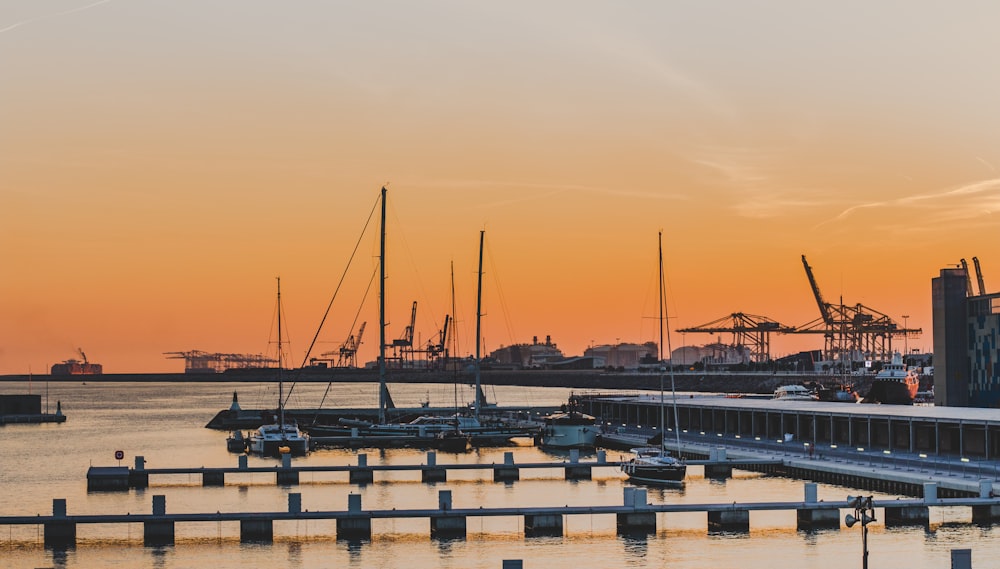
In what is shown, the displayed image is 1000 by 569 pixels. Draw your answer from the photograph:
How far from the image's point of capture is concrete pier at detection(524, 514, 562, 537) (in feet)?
187

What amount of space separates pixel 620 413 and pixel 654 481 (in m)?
46.9

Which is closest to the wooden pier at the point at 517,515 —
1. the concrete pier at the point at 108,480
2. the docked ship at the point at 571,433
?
the concrete pier at the point at 108,480

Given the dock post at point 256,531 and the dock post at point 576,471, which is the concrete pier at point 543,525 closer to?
the dock post at point 256,531

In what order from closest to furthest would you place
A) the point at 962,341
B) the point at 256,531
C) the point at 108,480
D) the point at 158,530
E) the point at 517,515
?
the point at 256,531, the point at 158,530, the point at 517,515, the point at 108,480, the point at 962,341

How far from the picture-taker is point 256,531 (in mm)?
56312

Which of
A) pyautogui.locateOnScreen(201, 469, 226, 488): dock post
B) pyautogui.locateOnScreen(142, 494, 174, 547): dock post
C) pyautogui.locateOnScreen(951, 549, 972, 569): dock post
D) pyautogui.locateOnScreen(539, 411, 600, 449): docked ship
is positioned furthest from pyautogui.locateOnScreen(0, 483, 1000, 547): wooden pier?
pyautogui.locateOnScreen(539, 411, 600, 449): docked ship

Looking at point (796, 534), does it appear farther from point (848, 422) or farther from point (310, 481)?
point (310, 481)

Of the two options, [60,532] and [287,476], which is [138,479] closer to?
[287,476]

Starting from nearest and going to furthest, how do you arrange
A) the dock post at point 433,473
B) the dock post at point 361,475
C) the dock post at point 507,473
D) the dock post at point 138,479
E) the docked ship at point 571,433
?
the dock post at point 138,479 → the dock post at point 361,475 → the dock post at point 433,473 → the dock post at point 507,473 → the docked ship at point 571,433

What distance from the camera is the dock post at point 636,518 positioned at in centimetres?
5745

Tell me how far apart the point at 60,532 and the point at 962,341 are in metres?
63.4

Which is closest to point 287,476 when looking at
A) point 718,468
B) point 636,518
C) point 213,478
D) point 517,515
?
point 213,478

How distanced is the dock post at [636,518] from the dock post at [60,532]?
22536mm

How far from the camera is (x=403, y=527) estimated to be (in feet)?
197
